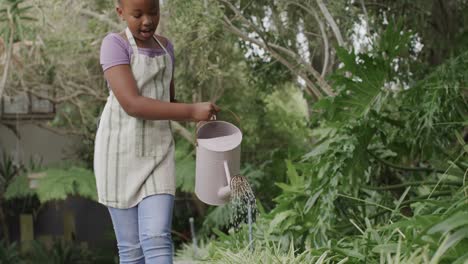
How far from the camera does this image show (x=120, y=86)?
2404 millimetres

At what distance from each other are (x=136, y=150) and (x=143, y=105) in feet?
0.56

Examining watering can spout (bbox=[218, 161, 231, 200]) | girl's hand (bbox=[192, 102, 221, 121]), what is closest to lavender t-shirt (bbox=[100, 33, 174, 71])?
girl's hand (bbox=[192, 102, 221, 121])

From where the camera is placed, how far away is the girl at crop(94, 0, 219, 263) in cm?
239

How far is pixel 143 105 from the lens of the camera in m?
2.39

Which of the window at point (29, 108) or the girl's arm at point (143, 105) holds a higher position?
the girl's arm at point (143, 105)

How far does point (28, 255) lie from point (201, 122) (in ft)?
33.2

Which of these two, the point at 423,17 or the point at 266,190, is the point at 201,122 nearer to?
the point at 423,17

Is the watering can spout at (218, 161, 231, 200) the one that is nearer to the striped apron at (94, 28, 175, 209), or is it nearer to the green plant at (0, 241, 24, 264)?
the striped apron at (94, 28, 175, 209)

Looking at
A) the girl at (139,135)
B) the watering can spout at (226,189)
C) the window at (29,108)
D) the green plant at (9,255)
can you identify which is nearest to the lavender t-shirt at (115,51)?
the girl at (139,135)

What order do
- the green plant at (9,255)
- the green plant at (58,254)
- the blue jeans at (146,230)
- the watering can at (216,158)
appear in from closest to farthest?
the blue jeans at (146,230), the watering can at (216,158), the green plant at (9,255), the green plant at (58,254)

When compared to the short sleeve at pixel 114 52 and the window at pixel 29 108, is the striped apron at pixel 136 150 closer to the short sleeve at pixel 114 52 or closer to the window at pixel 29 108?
the short sleeve at pixel 114 52

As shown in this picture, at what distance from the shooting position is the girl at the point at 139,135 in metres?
2.39

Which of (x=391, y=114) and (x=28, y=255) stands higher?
(x=391, y=114)

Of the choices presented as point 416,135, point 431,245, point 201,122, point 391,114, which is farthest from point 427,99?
point 431,245
